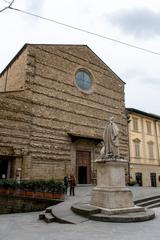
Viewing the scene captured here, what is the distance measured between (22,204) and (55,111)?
29.6ft

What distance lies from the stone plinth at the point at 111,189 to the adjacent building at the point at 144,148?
15848mm

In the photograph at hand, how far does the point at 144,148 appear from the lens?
2625 cm

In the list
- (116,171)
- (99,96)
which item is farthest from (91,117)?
(116,171)

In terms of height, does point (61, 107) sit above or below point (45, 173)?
above

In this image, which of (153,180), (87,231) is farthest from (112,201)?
(153,180)

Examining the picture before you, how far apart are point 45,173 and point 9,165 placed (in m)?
2.70

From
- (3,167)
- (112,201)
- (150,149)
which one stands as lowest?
(112,201)

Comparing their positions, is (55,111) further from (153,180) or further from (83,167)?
(153,180)

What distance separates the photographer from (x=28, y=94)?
1786 cm

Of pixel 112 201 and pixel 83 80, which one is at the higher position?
pixel 83 80

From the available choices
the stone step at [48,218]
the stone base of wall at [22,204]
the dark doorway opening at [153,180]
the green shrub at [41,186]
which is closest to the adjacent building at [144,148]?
the dark doorway opening at [153,180]

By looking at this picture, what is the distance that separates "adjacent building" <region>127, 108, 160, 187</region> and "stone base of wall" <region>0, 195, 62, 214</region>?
14.5 metres

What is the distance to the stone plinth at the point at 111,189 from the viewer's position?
8258 mm

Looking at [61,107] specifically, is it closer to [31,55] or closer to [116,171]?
[31,55]
